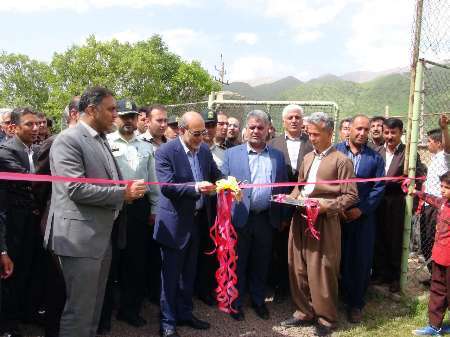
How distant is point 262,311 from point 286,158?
5.81ft

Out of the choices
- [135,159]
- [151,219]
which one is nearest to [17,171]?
[135,159]

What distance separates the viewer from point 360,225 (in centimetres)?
480

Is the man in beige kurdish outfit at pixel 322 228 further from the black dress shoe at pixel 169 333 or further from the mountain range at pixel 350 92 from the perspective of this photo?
→ the mountain range at pixel 350 92

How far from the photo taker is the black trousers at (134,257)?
4.46m

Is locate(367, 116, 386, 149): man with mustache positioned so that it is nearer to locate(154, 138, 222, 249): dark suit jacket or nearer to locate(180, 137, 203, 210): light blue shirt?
locate(180, 137, 203, 210): light blue shirt

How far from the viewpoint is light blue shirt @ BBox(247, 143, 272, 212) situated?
181 inches

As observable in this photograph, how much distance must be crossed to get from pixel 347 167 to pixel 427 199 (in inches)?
40.0

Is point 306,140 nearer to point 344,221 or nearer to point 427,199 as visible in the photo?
point 344,221

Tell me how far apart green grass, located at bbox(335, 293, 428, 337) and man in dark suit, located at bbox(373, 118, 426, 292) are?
25 cm

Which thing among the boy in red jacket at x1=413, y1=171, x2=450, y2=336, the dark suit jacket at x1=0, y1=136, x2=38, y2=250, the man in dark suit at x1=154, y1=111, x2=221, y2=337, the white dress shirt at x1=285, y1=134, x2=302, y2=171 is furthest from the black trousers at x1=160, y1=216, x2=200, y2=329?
the boy in red jacket at x1=413, y1=171, x2=450, y2=336

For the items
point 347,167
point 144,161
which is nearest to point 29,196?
point 144,161

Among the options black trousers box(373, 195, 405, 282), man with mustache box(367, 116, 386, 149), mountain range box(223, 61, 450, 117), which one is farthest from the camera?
mountain range box(223, 61, 450, 117)

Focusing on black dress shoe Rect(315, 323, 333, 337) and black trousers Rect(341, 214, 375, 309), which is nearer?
black dress shoe Rect(315, 323, 333, 337)

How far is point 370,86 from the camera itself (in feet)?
194
